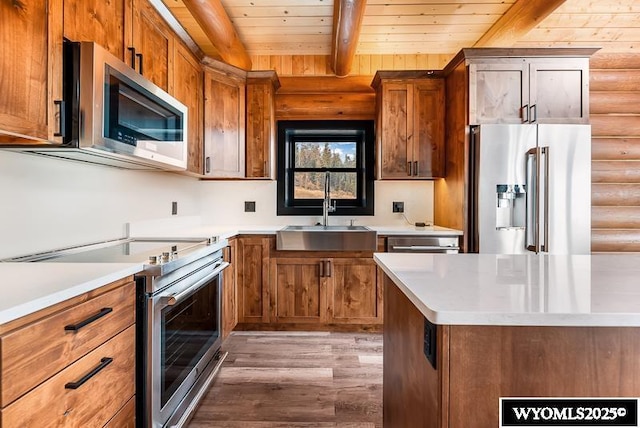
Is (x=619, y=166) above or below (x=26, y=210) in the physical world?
above

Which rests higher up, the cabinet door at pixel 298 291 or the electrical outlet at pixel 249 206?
the electrical outlet at pixel 249 206

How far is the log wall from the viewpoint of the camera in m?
3.31

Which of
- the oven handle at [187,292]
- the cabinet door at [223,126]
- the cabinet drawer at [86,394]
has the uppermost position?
the cabinet door at [223,126]

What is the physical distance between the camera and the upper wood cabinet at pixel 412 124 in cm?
333

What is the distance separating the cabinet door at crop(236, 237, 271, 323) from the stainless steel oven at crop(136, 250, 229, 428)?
0.69m

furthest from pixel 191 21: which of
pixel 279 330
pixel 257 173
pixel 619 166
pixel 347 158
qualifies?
pixel 619 166

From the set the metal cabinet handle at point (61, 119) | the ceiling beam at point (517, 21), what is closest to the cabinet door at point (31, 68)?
the metal cabinet handle at point (61, 119)

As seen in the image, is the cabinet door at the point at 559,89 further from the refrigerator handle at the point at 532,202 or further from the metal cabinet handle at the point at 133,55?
the metal cabinet handle at the point at 133,55

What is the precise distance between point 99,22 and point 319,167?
2.39m

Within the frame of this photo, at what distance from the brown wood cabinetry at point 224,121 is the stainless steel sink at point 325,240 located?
2.45 ft

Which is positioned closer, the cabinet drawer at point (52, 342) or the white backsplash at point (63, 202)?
the cabinet drawer at point (52, 342)

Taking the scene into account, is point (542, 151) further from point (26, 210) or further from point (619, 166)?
point (26, 210)

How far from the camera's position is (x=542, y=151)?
107 inches

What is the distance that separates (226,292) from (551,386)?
2.41m
